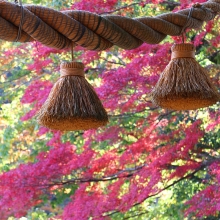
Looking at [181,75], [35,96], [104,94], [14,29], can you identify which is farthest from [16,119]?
[14,29]

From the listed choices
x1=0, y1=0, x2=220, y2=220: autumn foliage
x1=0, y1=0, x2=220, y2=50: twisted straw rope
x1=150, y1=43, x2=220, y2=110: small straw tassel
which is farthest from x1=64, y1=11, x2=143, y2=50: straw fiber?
x1=0, y1=0, x2=220, y2=220: autumn foliage

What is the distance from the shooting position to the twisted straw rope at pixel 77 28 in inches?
28.4

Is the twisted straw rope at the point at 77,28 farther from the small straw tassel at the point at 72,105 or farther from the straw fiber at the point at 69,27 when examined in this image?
the small straw tassel at the point at 72,105

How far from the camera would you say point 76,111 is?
3.28 ft

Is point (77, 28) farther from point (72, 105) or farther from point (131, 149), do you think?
point (131, 149)

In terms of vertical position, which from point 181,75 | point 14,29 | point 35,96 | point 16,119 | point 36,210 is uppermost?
point 14,29

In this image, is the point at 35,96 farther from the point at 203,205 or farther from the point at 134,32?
the point at 134,32

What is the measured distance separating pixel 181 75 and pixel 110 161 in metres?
2.36

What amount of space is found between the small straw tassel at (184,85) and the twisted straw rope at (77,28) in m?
0.18

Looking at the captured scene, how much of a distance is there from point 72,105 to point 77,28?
0.25 meters

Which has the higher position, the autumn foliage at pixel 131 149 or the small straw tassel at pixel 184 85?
the small straw tassel at pixel 184 85

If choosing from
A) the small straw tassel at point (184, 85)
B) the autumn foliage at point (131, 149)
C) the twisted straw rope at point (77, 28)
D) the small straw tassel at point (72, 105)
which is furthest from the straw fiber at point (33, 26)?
the autumn foliage at point (131, 149)

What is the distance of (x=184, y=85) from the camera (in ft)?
3.79

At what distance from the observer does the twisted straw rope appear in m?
0.72
